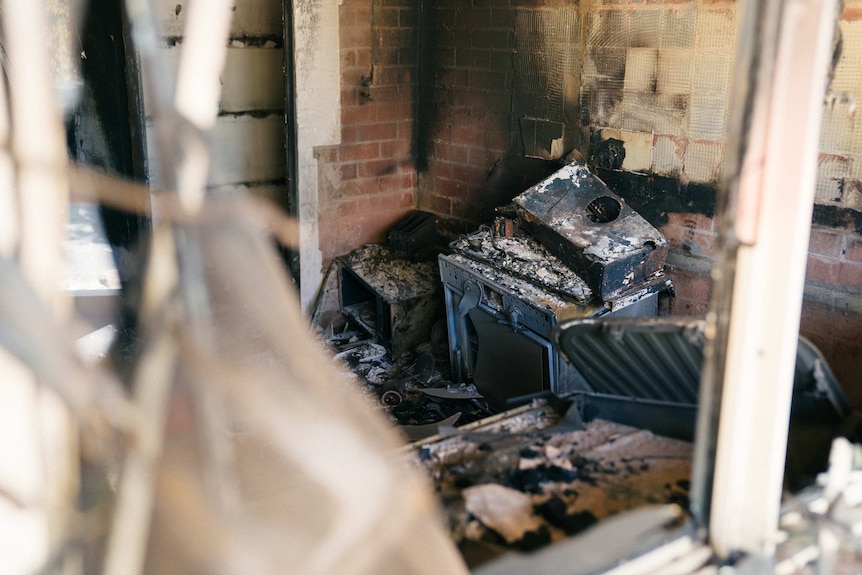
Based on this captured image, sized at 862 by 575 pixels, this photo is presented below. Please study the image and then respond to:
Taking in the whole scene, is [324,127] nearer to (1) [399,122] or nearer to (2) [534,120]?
(1) [399,122]

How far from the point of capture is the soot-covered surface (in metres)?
1.61

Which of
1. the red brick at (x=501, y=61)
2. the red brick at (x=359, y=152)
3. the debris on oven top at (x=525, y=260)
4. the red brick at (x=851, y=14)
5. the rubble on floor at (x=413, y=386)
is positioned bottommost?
the rubble on floor at (x=413, y=386)

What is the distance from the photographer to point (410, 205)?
4.87m

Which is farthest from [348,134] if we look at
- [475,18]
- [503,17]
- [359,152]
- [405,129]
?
[503,17]

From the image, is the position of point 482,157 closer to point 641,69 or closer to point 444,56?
point 444,56

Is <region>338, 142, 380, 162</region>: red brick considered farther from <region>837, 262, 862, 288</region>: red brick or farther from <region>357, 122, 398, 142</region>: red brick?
<region>837, 262, 862, 288</region>: red brick

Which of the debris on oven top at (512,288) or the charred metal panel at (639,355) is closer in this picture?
the charred metal panel at (639,355)

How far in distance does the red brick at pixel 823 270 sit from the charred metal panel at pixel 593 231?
0.57 m

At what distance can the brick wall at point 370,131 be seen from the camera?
4391 mm

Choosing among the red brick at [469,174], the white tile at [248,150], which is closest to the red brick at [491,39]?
the red brick at [469,174]

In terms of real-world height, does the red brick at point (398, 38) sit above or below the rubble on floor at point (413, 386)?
above

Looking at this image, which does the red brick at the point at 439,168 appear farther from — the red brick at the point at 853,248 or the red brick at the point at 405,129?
the red brick at the point at 853,248

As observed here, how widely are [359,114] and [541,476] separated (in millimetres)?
3140

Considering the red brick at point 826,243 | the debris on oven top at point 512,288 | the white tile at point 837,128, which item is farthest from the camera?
the debris on oven top at point 512,288
